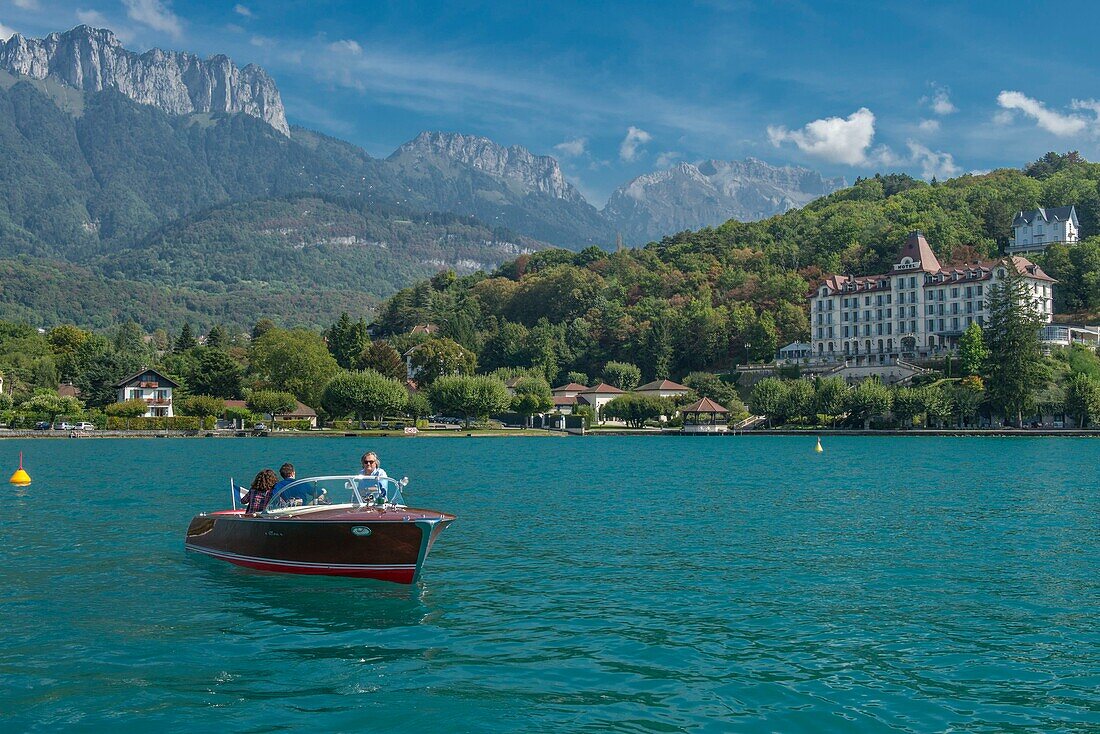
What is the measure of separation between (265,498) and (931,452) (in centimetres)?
6556

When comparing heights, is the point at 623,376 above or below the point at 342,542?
above

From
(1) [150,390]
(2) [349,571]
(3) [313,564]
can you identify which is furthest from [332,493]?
(1) [150,390]

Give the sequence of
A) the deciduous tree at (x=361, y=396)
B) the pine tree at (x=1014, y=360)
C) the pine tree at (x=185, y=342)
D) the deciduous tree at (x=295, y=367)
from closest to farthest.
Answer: the pine tree at (x=1014, y=360), the deciduous tree at (x=361, y=396), the deciduous tree at (x=295, y=367), the pine tree at (x=185, y=342)

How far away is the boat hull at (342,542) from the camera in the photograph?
785 inches

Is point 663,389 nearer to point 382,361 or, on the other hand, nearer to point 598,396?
point 598,396

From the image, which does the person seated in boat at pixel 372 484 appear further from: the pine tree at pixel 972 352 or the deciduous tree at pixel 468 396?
the pine tree at pixel 972 352

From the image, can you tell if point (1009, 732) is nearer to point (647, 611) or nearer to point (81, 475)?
point (647, 611)

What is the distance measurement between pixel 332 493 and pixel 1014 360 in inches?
4037

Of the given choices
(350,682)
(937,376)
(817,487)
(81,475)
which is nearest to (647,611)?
(350,682)

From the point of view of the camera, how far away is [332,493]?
22.1 metres

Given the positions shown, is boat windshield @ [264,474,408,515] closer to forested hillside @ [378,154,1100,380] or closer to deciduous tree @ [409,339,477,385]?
→ deciduous tree @ [409,339,477,385]

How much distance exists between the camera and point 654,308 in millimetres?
170250

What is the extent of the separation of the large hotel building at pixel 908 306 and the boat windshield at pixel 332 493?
389 ft

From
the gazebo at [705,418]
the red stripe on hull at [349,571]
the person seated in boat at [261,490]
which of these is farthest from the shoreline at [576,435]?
the red stripe on hull at [349,571]
